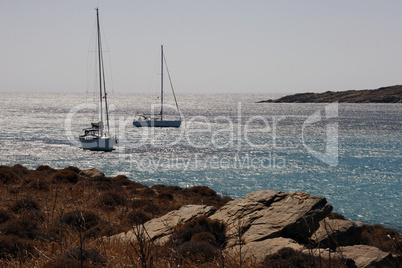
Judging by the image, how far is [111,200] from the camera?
17422mm

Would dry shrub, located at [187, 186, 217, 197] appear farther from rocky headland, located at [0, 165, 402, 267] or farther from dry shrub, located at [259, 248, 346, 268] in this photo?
dry shrub, located at [259, 248, 346, 268]

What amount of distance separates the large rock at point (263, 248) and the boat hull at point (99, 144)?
48.5 metres

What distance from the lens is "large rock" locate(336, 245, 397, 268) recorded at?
7409mm

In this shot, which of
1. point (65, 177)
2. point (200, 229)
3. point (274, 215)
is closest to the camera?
point (200, 229)

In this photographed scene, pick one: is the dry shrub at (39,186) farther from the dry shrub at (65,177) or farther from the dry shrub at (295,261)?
the dry shrub at (295,261)

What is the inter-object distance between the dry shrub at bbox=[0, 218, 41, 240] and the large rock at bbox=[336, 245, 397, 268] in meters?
7.61

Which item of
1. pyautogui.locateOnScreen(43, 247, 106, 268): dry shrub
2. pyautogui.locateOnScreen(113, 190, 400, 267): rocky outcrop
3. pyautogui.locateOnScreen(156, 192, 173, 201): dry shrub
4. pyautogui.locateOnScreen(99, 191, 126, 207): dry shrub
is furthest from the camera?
pyautogui.locateOnScreen(156, 192, 173, 201): dry shrub

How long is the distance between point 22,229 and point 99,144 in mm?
46223

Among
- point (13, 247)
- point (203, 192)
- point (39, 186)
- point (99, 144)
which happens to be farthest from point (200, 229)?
point (99, 144)

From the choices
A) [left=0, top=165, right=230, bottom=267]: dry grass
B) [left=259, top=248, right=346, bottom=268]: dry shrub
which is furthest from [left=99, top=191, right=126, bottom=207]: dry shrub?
[left=259, top=248, right=346, bottom=268]: dry shrub

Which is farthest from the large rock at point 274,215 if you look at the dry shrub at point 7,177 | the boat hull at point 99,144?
the boat hull at point 99,144

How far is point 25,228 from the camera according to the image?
385 inches

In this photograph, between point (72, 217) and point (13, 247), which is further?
point (72, 217)

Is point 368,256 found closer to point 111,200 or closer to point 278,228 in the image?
point 278,228
